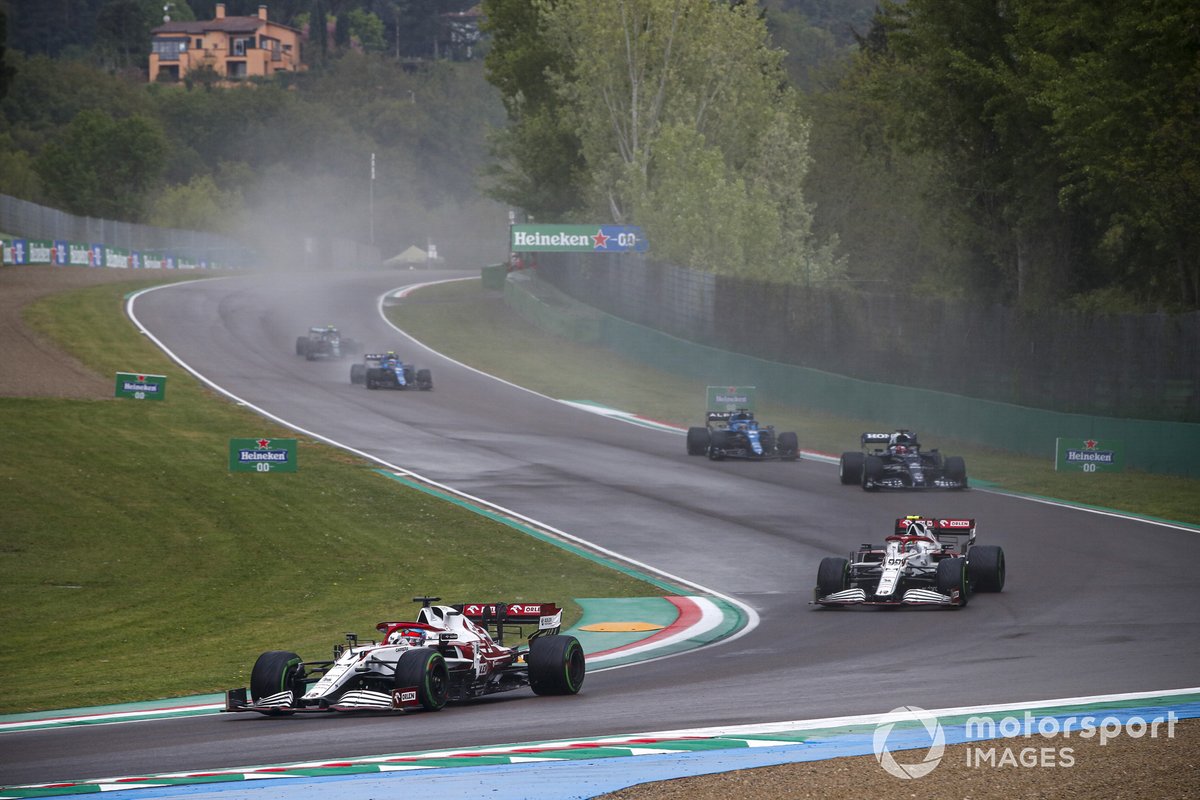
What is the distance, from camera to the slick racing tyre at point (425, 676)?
13875 mm

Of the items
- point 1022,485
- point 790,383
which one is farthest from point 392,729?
point 790,383

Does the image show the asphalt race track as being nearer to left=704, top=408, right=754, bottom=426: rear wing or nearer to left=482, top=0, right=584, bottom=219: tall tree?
left=704, top=408, right=754, bottom=426: rear wing

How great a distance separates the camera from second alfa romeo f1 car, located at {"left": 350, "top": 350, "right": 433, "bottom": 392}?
49438mm

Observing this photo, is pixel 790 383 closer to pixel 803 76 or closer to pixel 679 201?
pixel 679 201

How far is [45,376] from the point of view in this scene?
1747 inches

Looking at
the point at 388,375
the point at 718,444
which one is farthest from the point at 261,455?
the point at 388,375

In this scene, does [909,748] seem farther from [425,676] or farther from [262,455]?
[262,455]

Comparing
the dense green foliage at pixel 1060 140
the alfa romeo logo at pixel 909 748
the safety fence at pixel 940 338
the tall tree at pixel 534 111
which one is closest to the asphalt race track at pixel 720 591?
the alfa romeo logo at pixel 909 748

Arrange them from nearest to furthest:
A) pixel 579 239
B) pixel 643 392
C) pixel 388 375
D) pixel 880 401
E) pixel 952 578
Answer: pixel 952 578, pixel 880 401, pixel 388 375, pixel 643 392, pixel 579 239

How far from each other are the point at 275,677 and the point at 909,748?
605cm

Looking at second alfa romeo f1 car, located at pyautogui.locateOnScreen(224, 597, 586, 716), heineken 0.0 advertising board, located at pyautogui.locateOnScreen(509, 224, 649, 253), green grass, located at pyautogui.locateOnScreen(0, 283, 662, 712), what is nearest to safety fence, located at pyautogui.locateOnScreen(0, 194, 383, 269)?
heineken 0.0 advertising board, located at pyautogui.locateOnScreen(509, 224, 649, 253)

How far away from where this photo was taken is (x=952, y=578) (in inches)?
802

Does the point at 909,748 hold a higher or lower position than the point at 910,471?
higher

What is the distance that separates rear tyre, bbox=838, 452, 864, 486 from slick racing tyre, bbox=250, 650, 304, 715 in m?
20.7
